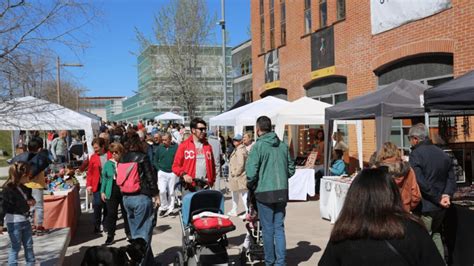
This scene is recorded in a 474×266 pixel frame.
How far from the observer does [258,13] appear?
24844 mm

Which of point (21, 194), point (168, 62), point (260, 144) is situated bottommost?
point (21, 194)

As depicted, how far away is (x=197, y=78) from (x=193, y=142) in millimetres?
23429

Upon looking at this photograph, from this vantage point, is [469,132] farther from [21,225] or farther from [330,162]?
[21,225]

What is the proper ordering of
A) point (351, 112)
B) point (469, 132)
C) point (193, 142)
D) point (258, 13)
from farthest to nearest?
point (258, 13), point (469, 132), point (351, 112), point (193, 142)

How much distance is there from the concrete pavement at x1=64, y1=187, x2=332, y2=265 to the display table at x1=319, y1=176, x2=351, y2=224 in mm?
201

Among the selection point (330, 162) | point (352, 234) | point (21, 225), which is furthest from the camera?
point (330, 162)

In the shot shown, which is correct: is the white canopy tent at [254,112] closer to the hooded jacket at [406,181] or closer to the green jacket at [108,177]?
the green jacket at [108,177]

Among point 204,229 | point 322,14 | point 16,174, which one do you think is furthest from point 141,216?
point 322,14

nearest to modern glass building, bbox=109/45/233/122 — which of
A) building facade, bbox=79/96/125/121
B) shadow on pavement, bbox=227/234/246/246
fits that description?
shadow on pavement, bbox=227/234/246/246

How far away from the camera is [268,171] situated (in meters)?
5.88

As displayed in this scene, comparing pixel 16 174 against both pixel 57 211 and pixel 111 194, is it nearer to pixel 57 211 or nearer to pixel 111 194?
pixel 111 194

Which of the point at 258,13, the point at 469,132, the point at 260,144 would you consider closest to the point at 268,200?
the point at 260,144

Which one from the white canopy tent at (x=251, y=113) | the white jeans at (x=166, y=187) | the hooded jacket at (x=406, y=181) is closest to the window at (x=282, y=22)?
the white canopy tent at (x=251, y=113)

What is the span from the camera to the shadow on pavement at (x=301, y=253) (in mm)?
6898
